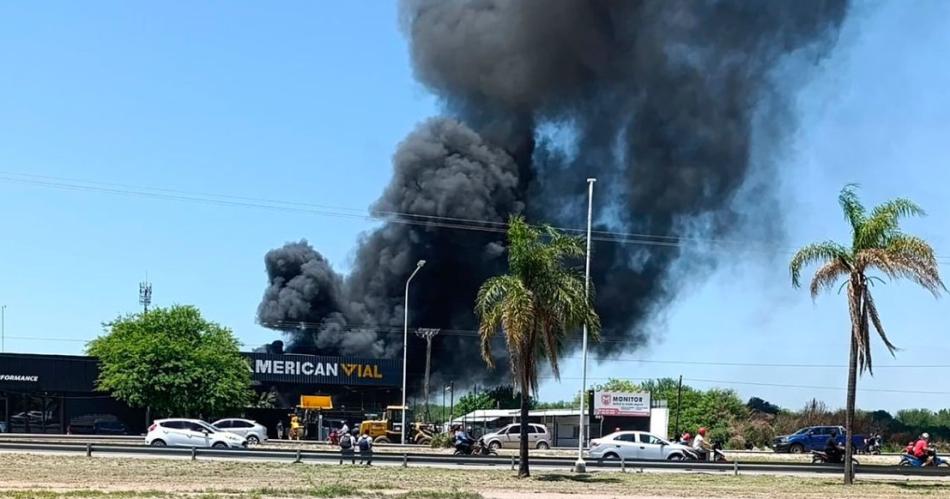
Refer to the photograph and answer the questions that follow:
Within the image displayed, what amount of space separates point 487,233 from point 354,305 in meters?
12.5

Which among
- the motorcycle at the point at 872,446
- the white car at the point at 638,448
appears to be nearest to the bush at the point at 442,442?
the white car at the point at 638,448

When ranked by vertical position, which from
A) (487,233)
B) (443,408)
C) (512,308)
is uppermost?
(487,233)

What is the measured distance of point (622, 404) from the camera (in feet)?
223

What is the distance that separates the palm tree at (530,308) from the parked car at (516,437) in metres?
27.6

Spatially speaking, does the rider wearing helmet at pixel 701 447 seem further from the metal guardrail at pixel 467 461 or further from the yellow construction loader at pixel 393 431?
the yellow construction loader at pixel 393 431

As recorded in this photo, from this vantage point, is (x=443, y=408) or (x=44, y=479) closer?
(x=44, y=479)

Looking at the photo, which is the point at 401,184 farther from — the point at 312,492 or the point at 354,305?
the point at 312,492

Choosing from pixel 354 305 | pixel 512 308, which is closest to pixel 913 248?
pixel 512 308

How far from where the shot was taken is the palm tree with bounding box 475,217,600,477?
30.8 m

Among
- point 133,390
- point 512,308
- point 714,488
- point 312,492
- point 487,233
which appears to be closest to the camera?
point 312,492

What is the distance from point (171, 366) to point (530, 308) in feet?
121

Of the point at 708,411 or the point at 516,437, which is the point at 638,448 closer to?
the point at 516,437

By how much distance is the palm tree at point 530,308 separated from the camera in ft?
101

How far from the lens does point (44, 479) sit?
26.2m
